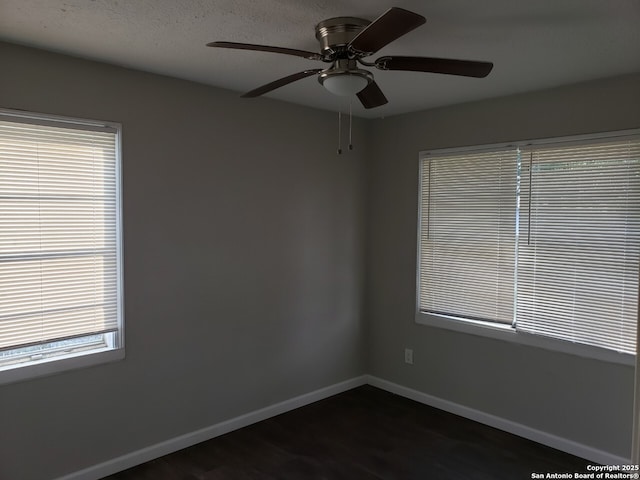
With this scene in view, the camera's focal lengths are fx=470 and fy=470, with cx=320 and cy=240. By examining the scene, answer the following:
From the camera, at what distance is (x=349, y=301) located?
423 centimetres

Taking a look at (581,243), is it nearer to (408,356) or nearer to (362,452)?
(408,356)

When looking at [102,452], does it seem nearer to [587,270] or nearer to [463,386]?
[463,386]

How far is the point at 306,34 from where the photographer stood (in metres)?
2.20

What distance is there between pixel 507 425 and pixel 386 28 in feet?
9.89

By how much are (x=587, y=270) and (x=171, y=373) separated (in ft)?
9.12

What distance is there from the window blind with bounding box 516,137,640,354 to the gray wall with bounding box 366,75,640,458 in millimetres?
170

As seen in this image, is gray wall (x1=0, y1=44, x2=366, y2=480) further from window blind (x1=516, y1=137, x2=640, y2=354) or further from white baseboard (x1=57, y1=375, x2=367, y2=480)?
window blind (x1=516, y1=137, x2=640, y2=354)

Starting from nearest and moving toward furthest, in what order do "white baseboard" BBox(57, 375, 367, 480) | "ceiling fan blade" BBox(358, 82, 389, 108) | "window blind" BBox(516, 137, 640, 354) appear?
1. "ceiling fan blade" BBox(358, 82, 389, 108)
2. "white baseboard" BBox(57, 375, 367, 480)
3. "window blind" BBox(516, 137, 640, 354)

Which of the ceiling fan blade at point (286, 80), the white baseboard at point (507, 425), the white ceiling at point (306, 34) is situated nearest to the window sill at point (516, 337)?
the white baseboard at point (507, 425)

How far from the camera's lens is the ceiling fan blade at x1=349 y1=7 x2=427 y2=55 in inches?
57.4

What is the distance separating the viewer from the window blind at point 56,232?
2.44 meters

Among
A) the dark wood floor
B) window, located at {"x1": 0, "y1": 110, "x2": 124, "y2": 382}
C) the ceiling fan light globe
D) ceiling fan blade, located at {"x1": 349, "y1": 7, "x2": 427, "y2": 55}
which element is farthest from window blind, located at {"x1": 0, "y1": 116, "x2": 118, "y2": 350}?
ceiling fan blade, located at {"x1": 349, "y1": 7, "x2": 427, "y2": 55}

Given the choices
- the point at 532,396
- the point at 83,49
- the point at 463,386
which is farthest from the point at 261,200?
the point at 532,396

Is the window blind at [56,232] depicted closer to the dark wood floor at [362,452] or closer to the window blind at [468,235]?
the dark wood floor at [362,452]
